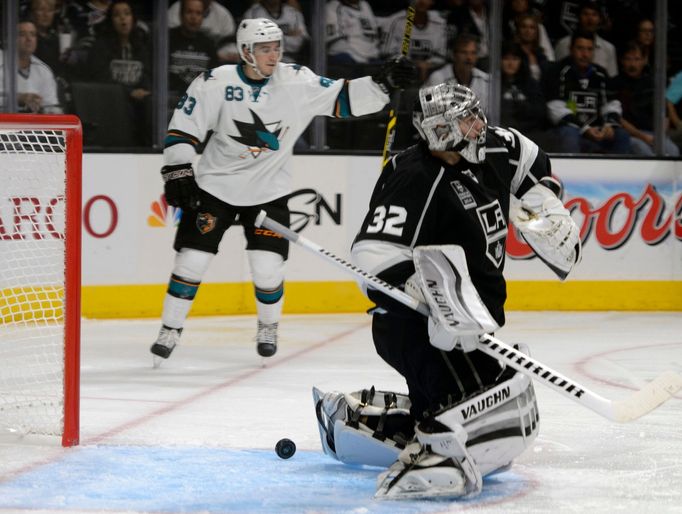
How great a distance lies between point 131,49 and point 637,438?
3.57 m

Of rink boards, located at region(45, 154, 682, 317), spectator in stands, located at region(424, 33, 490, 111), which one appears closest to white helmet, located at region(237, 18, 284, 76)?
rink boards, located at region(45, 154, 682, 317)

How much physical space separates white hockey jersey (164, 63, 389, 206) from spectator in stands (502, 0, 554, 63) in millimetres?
2199

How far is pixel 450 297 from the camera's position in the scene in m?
2.30

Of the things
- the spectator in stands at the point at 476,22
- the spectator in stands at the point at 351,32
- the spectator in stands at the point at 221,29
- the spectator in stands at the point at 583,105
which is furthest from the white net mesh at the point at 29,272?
the spectator in stands at the point at 583,105

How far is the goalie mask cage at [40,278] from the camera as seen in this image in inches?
115

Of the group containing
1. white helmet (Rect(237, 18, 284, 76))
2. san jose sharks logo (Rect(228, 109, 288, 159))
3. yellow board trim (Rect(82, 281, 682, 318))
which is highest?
white helmet (Rect(237, 18, 284, 76))

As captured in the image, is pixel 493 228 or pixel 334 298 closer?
pixel 493 228

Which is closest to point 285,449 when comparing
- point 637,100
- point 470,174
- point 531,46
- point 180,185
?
point 470,174

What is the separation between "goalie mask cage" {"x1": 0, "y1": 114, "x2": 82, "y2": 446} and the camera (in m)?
2.92

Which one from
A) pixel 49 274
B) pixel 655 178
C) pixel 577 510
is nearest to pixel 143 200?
pixel 49 274

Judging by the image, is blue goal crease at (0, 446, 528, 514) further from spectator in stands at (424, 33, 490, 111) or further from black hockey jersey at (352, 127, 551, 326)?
spectator in stands at (424, 33, 490, 111)

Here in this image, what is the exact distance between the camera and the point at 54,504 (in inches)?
94.6

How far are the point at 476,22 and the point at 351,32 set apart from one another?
0.63 meters

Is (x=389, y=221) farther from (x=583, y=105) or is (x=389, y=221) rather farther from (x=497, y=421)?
(x=583, y=105)
